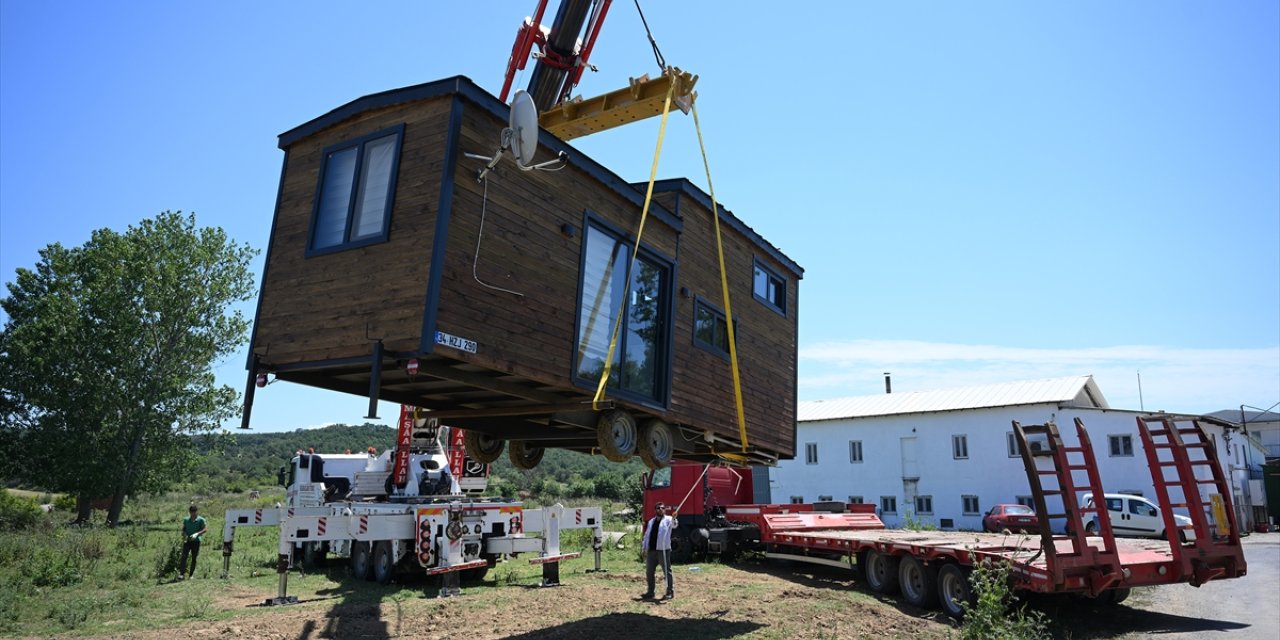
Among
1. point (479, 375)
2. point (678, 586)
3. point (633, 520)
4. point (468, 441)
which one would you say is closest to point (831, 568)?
point (678, 586)

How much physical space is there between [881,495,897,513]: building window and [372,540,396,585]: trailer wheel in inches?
1279

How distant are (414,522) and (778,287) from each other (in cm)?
751

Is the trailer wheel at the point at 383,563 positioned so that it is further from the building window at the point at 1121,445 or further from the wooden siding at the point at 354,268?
the building window at the point at 1121,445

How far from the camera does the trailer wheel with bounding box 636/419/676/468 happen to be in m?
10.8

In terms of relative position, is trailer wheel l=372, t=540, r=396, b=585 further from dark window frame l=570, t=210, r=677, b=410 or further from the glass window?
the glass window

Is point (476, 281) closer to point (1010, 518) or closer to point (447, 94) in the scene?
point (447, 94)

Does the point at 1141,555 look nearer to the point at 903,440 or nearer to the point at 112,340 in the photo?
the point at 903,440

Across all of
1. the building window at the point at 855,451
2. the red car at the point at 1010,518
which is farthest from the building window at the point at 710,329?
the building window at the point at 855,451

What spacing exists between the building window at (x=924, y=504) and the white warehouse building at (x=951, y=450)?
0.05m

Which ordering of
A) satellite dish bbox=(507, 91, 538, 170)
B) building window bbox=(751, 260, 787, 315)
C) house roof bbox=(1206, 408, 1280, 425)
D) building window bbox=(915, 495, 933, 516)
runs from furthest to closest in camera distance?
house roof bbox=(1206, 408, 1280, 425)
building window bbox=(915, 495, 933, 516)
building window bbox=(751, 260, 787, 315)
satellite dish bbox=(507, 91, 538, 170)

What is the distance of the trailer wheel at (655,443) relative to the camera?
10828 millimetres

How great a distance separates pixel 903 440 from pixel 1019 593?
29662 millimetres

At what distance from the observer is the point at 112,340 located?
32500 millimetres

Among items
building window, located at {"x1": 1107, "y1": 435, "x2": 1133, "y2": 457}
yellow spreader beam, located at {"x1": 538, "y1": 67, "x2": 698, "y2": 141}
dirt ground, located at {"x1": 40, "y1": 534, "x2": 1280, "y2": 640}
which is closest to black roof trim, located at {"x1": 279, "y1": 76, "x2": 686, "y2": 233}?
yellow spreader beam, located at {"x1": 538, "y1": 67, "x2": 698, "y2": 141}
